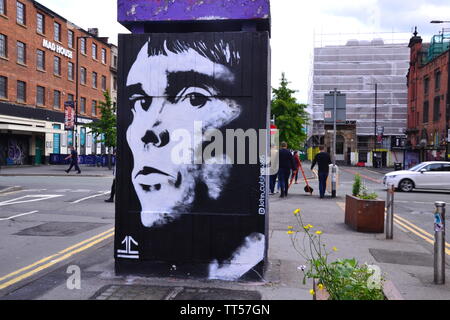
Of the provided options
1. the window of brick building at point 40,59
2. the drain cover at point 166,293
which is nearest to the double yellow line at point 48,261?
the drain cover at point 166,293

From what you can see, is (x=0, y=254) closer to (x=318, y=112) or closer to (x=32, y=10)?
(x=32, y=10)

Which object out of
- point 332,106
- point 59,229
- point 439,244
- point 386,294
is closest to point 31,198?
point 59,229

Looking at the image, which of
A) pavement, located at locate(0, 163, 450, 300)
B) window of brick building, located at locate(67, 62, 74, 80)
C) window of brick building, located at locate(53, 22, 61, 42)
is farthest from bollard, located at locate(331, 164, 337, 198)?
window of brick building, located at locate(67, 62, 74, 80)

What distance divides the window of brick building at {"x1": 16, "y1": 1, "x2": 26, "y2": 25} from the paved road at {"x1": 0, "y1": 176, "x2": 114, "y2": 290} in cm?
2327

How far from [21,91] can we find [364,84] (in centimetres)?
4909

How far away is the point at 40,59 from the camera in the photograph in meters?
37.6

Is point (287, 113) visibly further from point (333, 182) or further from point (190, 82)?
point (190, 82)

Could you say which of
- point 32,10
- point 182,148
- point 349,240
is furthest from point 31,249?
point 32,10

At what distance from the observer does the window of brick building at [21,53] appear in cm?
3456

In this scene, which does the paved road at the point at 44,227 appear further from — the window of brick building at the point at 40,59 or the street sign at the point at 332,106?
the window of brick building at the point at 40,59

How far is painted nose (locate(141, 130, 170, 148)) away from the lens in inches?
215

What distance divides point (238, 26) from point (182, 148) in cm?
168

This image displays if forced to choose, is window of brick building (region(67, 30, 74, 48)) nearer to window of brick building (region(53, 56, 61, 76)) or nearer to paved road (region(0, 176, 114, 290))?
window of brick building (region(53, 56, 61, 76))
